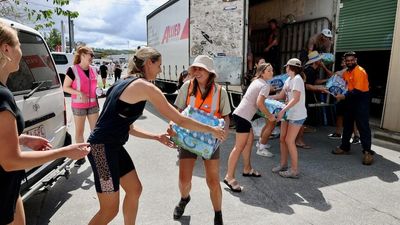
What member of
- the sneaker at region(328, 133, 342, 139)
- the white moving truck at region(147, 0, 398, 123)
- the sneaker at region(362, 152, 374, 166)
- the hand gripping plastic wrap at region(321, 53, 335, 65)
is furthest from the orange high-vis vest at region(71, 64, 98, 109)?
the sneaker at region(328, 133, 342, 139)

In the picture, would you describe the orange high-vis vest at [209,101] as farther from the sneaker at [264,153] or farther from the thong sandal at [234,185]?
the sneaker at [264,153]

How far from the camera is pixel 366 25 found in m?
9.73

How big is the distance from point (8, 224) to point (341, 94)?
5.75 m

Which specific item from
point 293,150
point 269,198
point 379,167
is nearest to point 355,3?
point 379,167

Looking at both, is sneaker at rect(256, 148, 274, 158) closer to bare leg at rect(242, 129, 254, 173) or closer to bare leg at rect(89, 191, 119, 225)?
bare leg at rect(242, 129, 254, 173)

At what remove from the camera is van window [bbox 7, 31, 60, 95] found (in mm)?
3328

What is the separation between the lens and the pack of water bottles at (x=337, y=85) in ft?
20.1

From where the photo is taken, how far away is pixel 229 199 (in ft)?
13.7

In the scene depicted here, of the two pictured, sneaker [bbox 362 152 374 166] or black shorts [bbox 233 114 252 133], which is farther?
sneaker [bbox 362 152 374 166]

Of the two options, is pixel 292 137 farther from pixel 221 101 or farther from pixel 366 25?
pixel 366 25

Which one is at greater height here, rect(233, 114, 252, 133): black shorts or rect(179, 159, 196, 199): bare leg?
rect(233, 114, 252, 133): black shorts

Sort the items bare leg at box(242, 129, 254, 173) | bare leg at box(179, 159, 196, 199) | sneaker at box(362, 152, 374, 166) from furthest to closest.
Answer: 1. sneaker at box(362, 152, 374, 166)
2. bare leg at box(242, 129, 254, 173)
3. bare leg at box(179, 159, 196, 199)

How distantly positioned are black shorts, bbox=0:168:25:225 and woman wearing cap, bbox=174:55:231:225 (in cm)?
170

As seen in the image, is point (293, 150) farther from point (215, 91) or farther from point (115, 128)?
point (115, 128)
